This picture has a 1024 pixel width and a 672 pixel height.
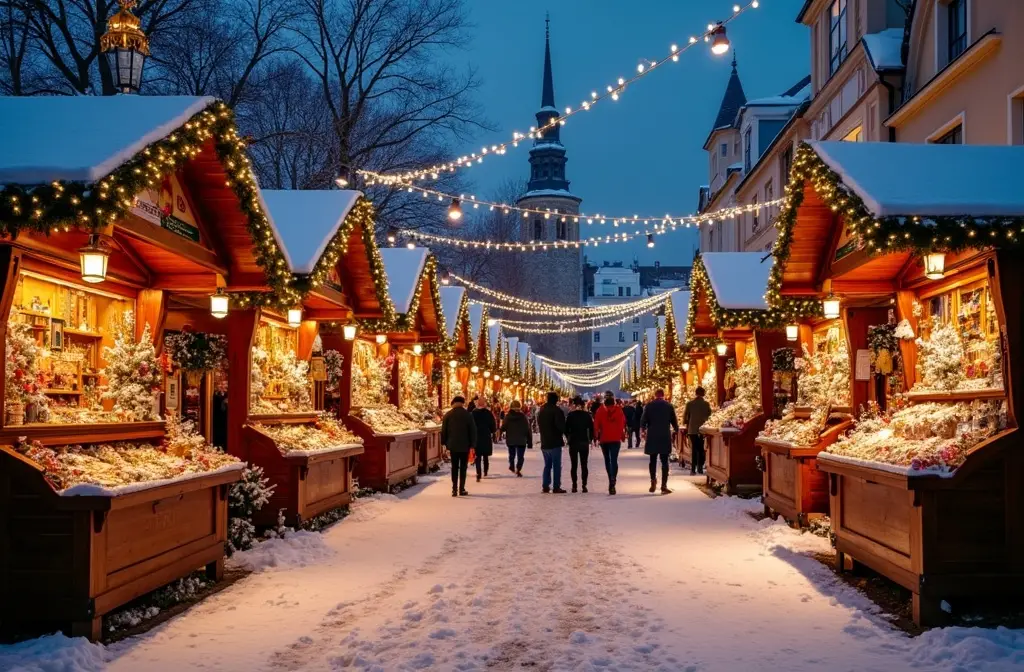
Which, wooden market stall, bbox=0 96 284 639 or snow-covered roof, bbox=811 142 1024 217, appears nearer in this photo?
wooden market stall, bbox=0 96 284 639

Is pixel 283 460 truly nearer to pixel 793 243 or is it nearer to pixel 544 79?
pixel 793 243

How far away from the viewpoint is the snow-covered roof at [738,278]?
17.8 meters

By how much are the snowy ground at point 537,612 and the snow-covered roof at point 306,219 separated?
11.8ft

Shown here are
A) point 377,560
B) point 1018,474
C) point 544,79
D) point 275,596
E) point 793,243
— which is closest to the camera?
point 1018,474

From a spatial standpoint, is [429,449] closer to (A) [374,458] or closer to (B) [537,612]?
(A) [374,458]

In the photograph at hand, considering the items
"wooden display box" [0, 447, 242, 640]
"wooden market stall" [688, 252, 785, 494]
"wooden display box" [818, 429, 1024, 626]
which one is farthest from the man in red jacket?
"wooden display box" [0, 447, 242, 640]

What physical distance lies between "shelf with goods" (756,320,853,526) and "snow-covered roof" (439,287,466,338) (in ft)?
42.2

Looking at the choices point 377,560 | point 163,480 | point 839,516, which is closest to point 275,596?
point 163,480

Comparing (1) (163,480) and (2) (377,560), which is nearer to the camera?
(1) (163,480)

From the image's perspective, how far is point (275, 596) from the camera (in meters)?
8.75

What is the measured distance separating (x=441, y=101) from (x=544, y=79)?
61.5 metres

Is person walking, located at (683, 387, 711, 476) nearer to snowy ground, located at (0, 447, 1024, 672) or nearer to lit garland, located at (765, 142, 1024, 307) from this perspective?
snowy ground, located at (0, 447, 1024, 672)

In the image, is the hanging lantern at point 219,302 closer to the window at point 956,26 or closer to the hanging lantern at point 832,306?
the hanging lantern at point 832,306

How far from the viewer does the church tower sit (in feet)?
312
